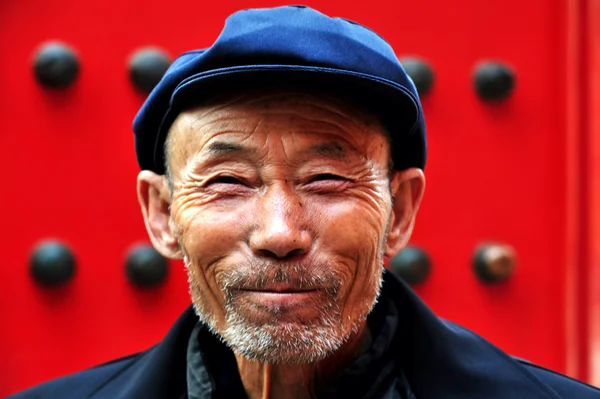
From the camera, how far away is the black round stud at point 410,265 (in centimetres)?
215

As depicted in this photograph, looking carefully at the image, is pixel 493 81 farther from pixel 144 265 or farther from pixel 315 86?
pixel 144 265

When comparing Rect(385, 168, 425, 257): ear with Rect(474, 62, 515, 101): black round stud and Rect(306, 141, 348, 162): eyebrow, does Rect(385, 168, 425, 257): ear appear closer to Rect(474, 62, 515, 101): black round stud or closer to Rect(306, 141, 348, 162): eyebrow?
Rect(306, 141, 348, 162): eyebrow

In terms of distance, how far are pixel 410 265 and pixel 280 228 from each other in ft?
2.20

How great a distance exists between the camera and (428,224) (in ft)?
7.25

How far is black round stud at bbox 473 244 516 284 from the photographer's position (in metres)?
2.17

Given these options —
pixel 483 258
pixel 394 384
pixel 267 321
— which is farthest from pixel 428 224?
pixel 267 321

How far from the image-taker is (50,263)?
81.4 inches

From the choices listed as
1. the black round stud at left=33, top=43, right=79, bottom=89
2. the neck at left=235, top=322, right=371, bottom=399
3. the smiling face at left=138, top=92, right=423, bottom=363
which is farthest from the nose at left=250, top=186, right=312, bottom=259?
the black round stud at left=33, top=43, right=79, bottom=89

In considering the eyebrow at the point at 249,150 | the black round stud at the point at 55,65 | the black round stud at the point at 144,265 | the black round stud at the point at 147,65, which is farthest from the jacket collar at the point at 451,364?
the black round stud at the point at 55,65

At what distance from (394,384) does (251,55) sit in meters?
0.68

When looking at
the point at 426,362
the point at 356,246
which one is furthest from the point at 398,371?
the point at 356,246

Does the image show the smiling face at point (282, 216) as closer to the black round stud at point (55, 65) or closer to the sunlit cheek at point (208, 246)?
the sunlit cheek at point (208, 246)

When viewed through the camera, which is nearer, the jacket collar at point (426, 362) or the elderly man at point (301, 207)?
the elderly man at point (301, 207)

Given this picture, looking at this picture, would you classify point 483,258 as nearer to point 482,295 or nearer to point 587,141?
point 482,295
